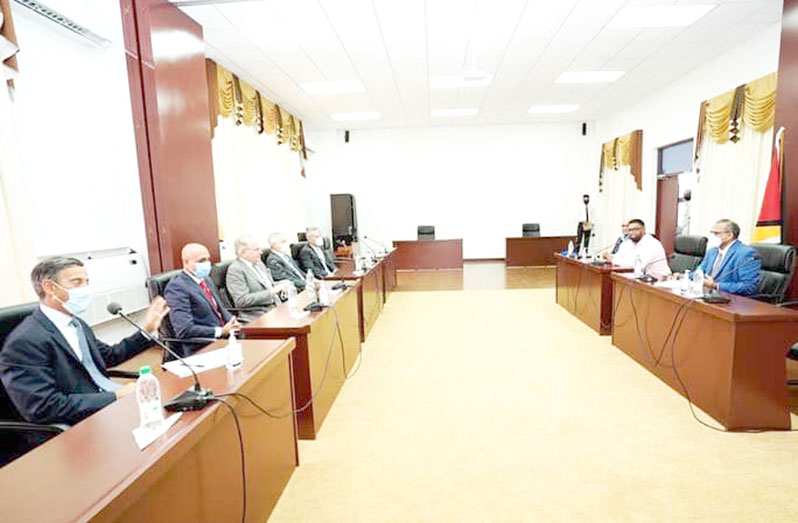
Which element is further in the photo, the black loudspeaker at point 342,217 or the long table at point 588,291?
the black loudspeaker at point 342,217

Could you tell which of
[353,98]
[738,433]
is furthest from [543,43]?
[738,433]

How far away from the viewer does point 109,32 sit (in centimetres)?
312

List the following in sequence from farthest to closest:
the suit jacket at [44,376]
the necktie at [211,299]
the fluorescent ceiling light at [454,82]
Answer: the fluorescent ceiling light at [454,82]
the necktie at [211,299]
the suit jacket at [44,376]

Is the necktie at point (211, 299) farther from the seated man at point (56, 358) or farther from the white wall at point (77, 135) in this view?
the white wall at point (77, 135)

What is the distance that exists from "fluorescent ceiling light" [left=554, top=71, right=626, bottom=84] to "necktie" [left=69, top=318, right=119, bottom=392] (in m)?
6.14

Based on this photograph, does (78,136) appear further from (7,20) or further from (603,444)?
(603,444)


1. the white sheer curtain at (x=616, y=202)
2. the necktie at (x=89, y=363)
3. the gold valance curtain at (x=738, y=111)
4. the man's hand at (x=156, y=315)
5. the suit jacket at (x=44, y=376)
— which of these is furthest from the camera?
the white sheer curtain at (x=616, y=202)

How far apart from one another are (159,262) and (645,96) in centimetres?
777

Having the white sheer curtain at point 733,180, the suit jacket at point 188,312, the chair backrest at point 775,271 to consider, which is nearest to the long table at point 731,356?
the chair backrest at point 775,271

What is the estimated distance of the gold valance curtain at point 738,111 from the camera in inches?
169

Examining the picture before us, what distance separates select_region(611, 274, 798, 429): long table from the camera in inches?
90.3

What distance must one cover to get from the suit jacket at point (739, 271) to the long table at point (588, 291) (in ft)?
3.03

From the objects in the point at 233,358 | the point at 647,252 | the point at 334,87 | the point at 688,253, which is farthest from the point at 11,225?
the point at 688,253

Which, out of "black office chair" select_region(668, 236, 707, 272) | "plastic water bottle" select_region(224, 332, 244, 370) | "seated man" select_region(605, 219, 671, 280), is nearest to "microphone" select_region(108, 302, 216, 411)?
"plastic water bottle" select_region(224, 332, 244, 370)
